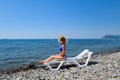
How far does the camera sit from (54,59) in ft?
50.3

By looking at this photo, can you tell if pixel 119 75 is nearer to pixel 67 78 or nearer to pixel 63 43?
pixel 67 78

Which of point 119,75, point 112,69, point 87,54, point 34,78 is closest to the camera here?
point 119,75

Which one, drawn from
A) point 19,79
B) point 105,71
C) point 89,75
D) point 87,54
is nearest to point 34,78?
point 19,79

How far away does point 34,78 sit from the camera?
40.6 ft

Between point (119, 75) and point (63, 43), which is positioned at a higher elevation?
point (63, 43)

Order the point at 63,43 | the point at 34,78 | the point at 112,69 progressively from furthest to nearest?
the point at 63,43
the point at 112,69
the point at 34,78

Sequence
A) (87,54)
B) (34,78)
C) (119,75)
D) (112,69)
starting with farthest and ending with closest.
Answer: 1. (87,54)
2. (112,69)
3. (34,78)
4. (119,75)

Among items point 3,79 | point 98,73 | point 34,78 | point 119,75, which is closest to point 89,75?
point 98,73

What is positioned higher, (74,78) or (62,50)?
(62,50)

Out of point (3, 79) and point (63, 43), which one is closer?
point (3, 79)

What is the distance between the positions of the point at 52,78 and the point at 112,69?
333cm

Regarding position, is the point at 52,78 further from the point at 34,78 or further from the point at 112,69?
the point at 112,69

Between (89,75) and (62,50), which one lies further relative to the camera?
(62,50)

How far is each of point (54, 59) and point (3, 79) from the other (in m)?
3.30
